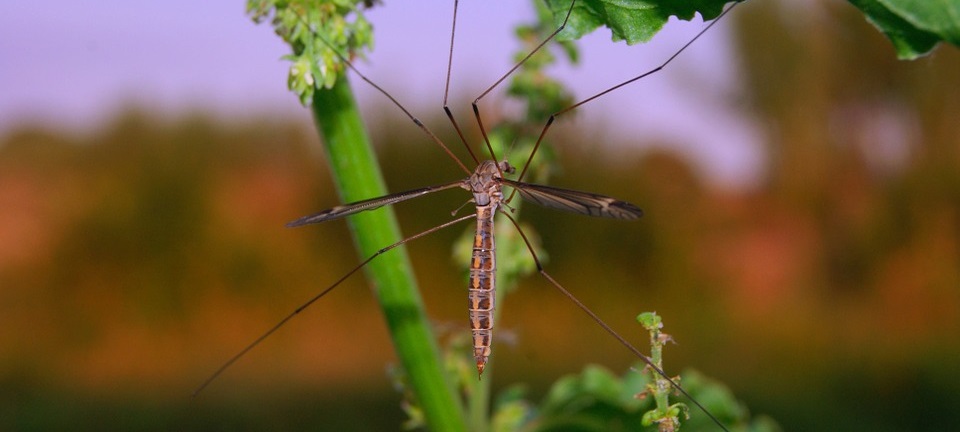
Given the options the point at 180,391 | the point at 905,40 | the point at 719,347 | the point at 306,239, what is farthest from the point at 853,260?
the point at 905,40

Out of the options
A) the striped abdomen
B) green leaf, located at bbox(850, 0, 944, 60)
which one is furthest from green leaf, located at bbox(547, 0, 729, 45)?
the striped abdomen

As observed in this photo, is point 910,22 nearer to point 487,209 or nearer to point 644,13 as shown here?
point 644,13

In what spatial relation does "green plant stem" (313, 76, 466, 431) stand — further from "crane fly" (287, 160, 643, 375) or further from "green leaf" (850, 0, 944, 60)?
"green leaf" (850, 0, 944, 60)

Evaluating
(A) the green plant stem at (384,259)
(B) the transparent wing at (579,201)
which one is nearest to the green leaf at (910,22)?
(B) the transparent wing at (579,201)

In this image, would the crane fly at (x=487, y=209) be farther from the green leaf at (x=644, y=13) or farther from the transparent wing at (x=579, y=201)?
the green leaf at (x=644, y=13)

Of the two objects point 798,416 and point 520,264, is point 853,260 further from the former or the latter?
point 520,264

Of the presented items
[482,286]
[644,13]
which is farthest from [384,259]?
[644,13]
